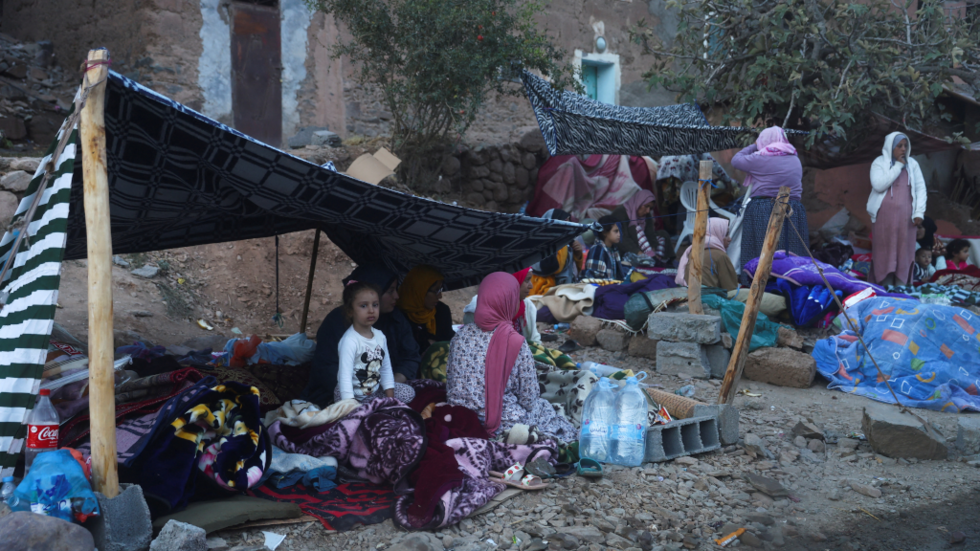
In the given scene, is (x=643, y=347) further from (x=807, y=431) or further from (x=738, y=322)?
(x=807, y=431)

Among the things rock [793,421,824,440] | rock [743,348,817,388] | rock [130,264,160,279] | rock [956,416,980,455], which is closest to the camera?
rock [956,416,980,455]

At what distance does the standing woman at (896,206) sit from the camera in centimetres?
721

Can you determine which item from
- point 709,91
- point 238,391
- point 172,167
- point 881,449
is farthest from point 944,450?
point 709,91

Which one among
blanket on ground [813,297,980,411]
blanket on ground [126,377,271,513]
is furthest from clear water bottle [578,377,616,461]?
blanket on ground [813,297,980,411]

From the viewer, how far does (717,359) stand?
18.1 feet

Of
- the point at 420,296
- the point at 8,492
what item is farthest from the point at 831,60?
the point at 8,492

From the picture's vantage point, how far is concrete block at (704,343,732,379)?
216 inches

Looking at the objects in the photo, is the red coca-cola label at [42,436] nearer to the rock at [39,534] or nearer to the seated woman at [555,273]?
the rock at [39,534]

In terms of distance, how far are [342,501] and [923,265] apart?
A: 7.69 m

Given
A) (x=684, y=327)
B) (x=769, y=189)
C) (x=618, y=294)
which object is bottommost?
(x=684, y=327)

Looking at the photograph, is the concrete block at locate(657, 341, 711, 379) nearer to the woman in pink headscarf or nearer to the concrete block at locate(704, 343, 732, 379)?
the concrete block at locate(704, 343, 732, 379)

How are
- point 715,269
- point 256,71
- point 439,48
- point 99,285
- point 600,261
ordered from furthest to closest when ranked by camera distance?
point 256,71
point 439,48
point 600,261
point 715,269
point 99,285

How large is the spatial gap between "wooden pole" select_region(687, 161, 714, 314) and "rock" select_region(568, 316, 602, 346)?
1151 mm

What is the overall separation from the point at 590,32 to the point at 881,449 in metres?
9.81
